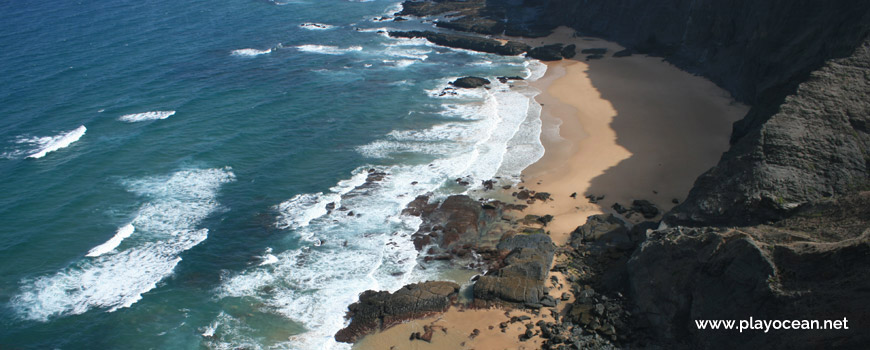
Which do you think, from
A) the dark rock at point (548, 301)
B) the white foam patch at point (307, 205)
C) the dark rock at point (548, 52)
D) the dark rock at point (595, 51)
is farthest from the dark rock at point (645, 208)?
the dark rock at point (595, 51)

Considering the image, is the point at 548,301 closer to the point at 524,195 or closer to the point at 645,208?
the point at 645,208

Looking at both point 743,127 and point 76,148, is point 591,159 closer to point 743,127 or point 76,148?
point 743,127

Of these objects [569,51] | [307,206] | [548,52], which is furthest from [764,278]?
[569,51]

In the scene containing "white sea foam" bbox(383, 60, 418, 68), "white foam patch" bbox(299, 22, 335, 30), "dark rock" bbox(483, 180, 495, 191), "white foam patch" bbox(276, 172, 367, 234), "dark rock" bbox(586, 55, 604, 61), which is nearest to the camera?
"white foam patch" bbox(276, 172, 367, 234)

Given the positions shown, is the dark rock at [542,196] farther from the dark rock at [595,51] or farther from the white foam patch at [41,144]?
the white foam patch at [41,144]

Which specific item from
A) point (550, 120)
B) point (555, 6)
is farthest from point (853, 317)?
point (555, 6)

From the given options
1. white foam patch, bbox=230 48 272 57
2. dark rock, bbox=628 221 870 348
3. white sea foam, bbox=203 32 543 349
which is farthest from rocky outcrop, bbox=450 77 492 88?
dark rock, bbox=628 221 870 348

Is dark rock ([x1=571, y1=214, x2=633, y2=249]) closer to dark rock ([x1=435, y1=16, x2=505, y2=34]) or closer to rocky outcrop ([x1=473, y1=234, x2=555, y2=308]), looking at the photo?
rocky outcrop ([x1=473, y1=234, x2=555, y2=308])
